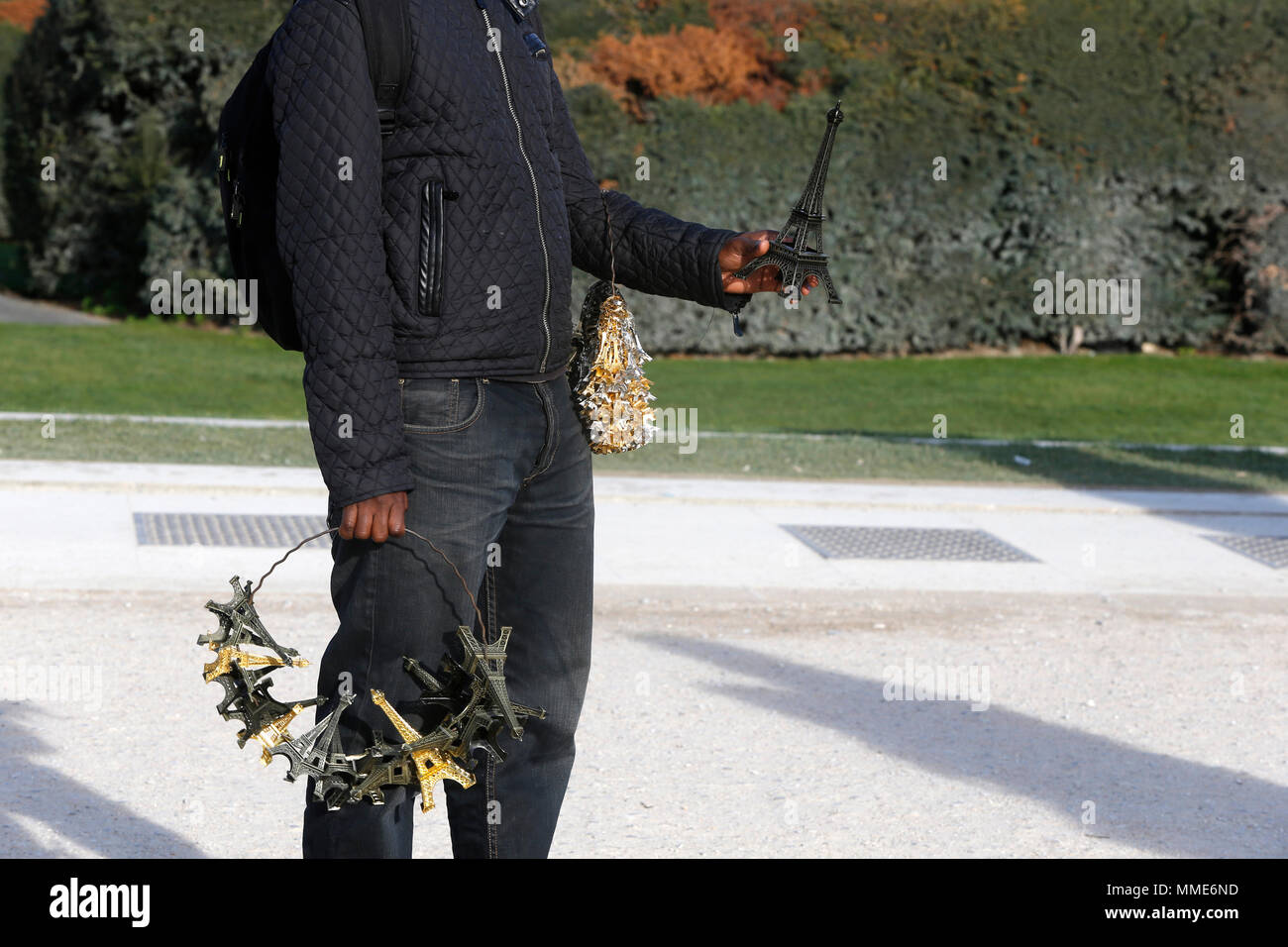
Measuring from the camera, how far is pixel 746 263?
2.88 m

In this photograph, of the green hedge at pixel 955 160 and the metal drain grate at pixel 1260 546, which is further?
the green hedge at pixel 955 160

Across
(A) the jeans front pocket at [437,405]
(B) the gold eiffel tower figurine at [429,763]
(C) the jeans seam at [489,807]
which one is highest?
(A) the jeans front pocket at [437,405]

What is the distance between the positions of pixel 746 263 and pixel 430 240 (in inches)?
→ 26.6

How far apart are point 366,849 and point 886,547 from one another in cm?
547

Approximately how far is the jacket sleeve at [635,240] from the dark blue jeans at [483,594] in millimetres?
341

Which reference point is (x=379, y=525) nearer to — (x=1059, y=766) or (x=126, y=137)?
(x=1059, y=766)

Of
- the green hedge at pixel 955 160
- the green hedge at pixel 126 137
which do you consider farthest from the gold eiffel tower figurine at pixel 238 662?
the green hedge at pixel 126 137

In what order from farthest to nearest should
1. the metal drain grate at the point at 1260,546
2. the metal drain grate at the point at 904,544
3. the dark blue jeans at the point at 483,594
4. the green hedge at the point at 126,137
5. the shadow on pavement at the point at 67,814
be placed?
the green hedge at the point at 126,137
the metal drain grate at the point at 1260,546
the metal drain grate at the point at 904,544
the shadow on pavement at the point at 67,814
the dark blue jeans at the point at 483,594

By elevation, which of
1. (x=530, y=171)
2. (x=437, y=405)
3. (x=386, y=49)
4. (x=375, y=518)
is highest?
(x=386, y=49)

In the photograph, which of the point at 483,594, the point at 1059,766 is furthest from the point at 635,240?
the point at 1059,766

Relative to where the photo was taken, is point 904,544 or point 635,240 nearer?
point 635,240

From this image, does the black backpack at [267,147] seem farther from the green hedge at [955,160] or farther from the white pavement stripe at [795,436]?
the green hedge at [955,160]

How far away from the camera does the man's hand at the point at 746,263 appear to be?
285 centimetres

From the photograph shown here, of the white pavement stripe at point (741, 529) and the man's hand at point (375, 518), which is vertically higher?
the man's hand at point (375, 518)
